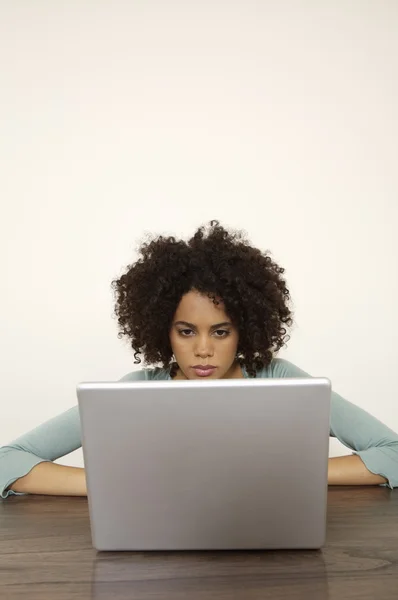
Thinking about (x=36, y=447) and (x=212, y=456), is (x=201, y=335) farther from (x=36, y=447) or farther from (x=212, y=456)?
(x=212, y=456)

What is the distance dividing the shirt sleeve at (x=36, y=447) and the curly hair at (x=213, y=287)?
15.9 inches

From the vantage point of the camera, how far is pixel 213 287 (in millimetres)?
2047

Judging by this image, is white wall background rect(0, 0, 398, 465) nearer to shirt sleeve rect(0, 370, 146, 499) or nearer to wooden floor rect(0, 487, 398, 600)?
shirt sleeve rect(0, 370, 146, 499)

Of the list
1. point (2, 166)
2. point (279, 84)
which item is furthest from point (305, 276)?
point (2, 166)

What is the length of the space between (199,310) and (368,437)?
0.57 meters

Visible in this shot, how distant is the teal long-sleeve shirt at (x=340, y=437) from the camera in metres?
1.62

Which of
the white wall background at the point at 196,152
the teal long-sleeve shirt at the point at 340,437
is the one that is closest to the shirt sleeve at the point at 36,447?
the teal long-sleeve shirt at the point at 340,437

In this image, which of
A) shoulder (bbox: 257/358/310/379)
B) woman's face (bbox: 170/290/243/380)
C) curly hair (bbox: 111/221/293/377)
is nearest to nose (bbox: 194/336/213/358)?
woman's face (bbox: 170/290/243/380)

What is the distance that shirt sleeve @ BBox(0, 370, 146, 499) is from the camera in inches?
64.1

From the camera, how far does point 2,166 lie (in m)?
3.51

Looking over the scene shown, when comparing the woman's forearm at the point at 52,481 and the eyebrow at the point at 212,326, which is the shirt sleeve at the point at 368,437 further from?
the woman's forearm at the point at 52,481

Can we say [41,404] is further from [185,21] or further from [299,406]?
[299,406]

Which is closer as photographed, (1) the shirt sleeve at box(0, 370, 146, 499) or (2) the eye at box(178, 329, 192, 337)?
(1) the shirt sleeve at box(0, 370, 146, 499)

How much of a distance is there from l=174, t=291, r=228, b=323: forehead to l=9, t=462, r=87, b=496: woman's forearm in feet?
1.93
